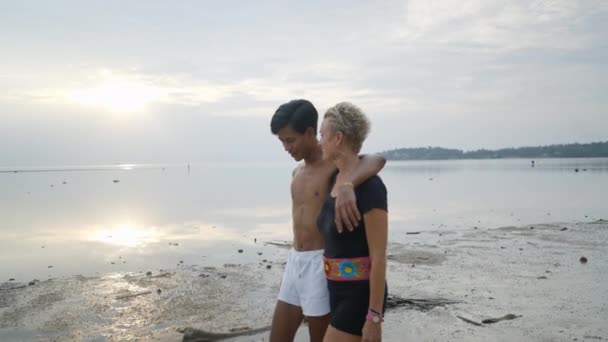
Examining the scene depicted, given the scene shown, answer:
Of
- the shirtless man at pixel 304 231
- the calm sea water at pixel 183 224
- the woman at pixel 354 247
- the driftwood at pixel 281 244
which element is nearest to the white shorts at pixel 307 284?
the shirtless man at pixel 304 231

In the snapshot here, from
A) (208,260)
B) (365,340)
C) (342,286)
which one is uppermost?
(342,286)

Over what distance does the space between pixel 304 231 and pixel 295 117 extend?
0.88 meters

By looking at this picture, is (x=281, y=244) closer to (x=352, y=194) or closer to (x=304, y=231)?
(x=304, y=231)

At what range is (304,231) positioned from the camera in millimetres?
3773

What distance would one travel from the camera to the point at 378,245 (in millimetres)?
2832

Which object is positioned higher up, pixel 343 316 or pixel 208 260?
pixel 343 316

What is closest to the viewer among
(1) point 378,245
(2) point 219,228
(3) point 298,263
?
(1) point 378,245

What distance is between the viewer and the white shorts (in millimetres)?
3498

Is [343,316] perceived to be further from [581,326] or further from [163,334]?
[581,326]

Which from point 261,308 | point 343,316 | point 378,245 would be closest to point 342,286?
point 343,316

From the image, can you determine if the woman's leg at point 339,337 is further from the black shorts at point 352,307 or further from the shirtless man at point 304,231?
the shirtless man at point 304,231

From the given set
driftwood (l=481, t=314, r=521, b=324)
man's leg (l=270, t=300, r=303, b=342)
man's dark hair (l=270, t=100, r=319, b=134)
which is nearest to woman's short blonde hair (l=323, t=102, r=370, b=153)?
man's dark hair (l=270, t=100, r=319, b=134)

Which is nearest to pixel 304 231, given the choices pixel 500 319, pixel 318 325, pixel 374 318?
pixel 318 325

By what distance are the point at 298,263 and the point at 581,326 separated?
4.75 metres
